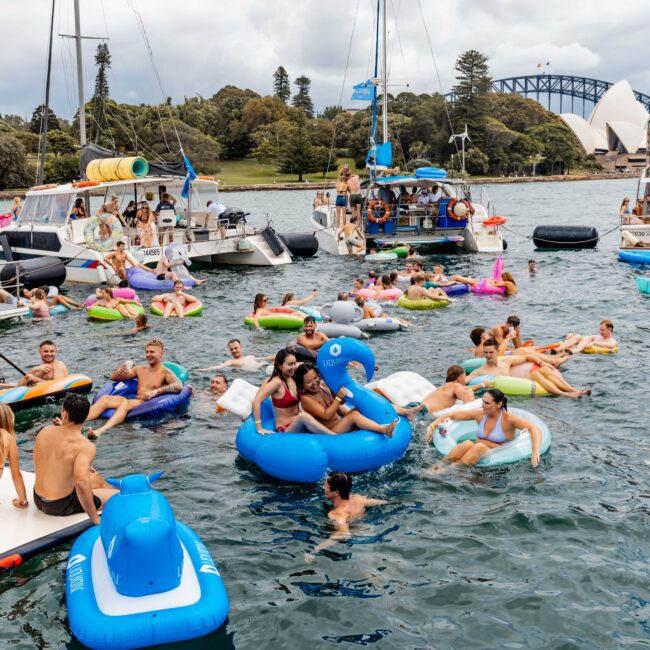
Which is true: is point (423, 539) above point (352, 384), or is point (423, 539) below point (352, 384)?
below

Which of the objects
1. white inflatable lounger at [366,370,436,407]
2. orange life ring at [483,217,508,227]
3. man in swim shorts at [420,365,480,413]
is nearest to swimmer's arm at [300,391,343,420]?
white inflatable lounger at [366,370,436,407]

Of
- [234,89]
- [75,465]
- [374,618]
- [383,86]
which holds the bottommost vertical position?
[374,618]

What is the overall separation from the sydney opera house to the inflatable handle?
421ft

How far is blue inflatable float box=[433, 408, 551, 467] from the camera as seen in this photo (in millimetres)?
9117

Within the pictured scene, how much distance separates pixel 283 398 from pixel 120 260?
14.6 metres

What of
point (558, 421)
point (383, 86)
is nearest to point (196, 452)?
point (558, 421)

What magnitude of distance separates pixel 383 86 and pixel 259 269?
11523 millimetres

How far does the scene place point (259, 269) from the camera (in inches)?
1036

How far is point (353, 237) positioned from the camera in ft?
94.3

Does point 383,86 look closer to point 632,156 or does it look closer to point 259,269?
point 259,269

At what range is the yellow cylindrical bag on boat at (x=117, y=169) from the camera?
953 inches

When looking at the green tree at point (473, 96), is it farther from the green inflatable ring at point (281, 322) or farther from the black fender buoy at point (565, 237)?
the green inflatable ring at point (281, 322)

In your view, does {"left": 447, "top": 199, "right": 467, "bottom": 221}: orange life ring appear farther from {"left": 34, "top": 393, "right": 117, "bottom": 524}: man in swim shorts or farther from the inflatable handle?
{"left": 34, "top": 393, "right": 117, "bottom": 524}: man in swim shorts

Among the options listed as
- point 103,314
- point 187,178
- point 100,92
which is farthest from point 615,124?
point 103,314
